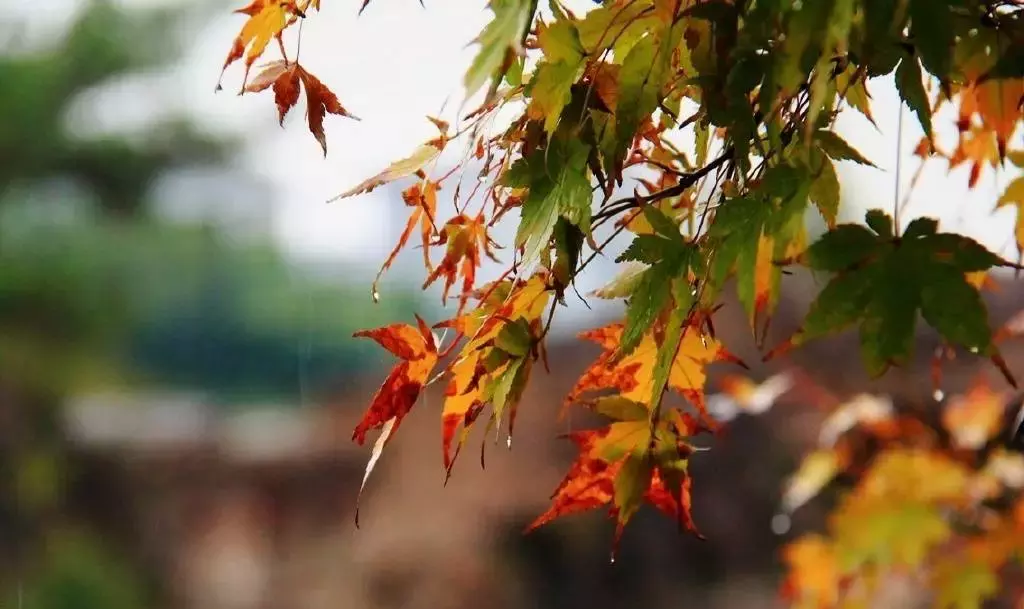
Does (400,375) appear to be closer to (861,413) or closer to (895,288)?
(895,288)

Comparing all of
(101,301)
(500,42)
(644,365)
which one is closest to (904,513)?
(644,365)

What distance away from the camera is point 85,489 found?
6.73ft

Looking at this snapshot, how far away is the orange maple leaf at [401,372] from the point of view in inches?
16.6

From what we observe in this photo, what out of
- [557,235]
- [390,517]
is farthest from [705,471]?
[557,235]

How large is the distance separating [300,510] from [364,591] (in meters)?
0.21

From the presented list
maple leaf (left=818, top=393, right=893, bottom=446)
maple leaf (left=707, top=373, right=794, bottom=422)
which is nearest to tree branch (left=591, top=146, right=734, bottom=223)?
maple leaf (left=707, top=373, right=794, bottom=422)

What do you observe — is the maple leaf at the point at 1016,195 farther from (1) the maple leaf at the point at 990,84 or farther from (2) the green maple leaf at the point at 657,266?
(2) the green maple leaf at the point at 657,266

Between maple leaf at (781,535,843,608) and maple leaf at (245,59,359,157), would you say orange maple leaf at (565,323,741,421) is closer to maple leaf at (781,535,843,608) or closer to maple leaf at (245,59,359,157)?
maple leaf at (245,59,359,157)

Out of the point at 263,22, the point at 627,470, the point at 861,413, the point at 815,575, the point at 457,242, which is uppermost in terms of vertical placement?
the point at 263,22

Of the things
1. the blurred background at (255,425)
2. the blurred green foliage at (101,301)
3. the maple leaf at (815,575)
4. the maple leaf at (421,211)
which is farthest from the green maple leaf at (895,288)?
the blurred green foliage at (101,301)

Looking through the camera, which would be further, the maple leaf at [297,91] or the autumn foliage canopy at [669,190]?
the maple leaf at [297,91]

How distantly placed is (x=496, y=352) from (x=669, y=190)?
12 cm

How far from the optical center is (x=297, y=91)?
1.58 feet

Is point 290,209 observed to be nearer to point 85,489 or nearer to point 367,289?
point 367,289
